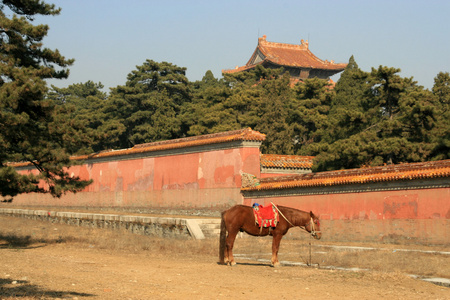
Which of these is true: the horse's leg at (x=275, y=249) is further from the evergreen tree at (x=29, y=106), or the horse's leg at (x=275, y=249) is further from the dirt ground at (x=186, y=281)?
the evergreen tree at (x=29, y=106)

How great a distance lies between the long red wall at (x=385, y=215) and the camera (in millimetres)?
16938

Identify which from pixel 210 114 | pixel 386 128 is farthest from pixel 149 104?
pixel 386 128

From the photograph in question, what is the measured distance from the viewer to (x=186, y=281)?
398 inches

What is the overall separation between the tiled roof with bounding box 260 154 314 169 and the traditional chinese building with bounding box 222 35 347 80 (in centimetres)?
2923

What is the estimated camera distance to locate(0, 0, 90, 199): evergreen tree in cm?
1556

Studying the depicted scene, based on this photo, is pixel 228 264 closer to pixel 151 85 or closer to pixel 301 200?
pixel 301 200

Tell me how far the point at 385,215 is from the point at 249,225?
6.86 metres

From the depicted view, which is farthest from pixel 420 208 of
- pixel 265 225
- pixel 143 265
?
pixel 143 265

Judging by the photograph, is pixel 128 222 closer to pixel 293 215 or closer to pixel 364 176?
pixel 364 176

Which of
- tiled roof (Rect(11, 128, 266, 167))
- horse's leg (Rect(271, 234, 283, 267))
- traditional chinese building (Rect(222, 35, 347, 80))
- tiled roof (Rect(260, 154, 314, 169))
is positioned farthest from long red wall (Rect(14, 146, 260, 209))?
traditional chinese building (Rect(222, 35, 347, 80))

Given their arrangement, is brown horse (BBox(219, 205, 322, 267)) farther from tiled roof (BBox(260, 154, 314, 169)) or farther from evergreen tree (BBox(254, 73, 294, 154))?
evergreen tree (BBox(254, 73, 294, 154))

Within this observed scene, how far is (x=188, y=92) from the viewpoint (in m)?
45.7

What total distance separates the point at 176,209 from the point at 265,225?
14487 mm

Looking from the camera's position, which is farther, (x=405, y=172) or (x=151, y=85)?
(x=151, y=85)
